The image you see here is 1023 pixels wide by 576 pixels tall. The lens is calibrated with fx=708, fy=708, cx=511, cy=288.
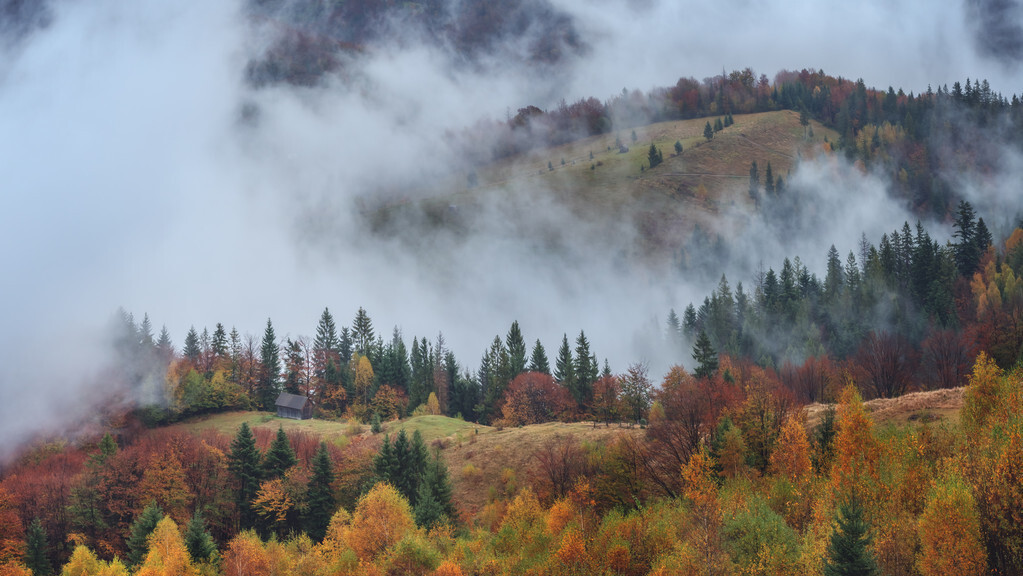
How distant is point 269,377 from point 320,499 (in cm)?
6971

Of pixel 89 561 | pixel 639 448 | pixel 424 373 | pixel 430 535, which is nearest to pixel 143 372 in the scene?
pixel 424 373

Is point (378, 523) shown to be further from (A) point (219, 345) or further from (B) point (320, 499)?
(A) point (219, 345)

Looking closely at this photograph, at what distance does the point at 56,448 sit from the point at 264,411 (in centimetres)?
3966

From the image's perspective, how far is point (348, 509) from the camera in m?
104

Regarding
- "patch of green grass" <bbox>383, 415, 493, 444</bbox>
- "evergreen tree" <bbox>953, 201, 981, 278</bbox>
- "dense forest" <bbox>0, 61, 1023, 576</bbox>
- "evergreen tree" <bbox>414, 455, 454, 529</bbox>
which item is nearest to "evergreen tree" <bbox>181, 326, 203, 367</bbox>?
"dense forest" <bbox>0, 61, 1023, 576</bbox>

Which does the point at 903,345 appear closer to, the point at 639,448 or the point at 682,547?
the point at 639,448

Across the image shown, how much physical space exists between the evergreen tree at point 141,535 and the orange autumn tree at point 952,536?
290 ft

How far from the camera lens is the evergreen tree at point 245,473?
350ft

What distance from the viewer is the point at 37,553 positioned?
98125mm

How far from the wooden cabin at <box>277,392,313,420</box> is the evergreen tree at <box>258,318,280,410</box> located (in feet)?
17.0

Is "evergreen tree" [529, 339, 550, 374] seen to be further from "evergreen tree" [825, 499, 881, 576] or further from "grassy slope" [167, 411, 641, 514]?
"evergreen tree" [825, 499, 881, 576]

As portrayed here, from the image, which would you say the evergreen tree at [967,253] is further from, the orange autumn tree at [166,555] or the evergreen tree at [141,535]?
the evergreen tree at [141,535]

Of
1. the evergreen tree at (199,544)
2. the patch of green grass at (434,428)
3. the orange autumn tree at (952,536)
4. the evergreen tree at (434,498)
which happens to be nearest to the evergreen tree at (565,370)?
the patch of green grass at (434,428)

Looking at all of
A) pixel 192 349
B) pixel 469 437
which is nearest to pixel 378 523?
pixel 469 437
